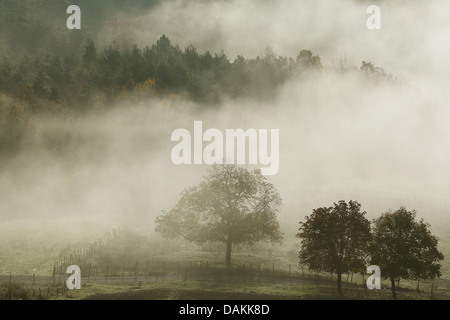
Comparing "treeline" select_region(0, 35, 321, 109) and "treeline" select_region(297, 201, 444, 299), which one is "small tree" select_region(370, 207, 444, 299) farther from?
"treeline" select_region(0, 35, 321, 109)

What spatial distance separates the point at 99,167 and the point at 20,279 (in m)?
87.7

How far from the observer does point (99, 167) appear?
417ft

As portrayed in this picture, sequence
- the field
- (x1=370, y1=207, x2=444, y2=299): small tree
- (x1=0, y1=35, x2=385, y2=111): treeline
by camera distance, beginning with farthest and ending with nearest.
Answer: (x1=0, y1=35, x2=385, y2=111): treeline < (x1=370, y1=207, x2=444, y2=299): small tree < the field

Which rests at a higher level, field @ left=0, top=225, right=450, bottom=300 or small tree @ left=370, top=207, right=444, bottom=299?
small tree @ left=370, top=207, right=444, bottom=299

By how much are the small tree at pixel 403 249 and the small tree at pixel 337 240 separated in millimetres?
1868

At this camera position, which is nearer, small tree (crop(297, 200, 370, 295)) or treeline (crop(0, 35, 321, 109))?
small tree (crop(297, 200, 370, 295))

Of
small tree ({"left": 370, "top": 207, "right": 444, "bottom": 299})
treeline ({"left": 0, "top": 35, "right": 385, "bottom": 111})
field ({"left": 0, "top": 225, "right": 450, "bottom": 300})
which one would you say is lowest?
field ({"left": 0, "top": 225, "right": 450, "bottom": 300})

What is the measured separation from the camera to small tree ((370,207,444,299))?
130 feet

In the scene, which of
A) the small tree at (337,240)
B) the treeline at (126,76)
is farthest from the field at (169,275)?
the treeline at (126,76)

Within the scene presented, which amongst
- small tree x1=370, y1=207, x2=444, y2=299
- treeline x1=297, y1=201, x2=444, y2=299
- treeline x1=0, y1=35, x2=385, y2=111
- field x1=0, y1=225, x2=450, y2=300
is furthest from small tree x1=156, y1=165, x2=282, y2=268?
treeline x1=0, y1=35, x2=385, y2=111

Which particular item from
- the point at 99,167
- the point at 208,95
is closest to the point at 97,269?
the point at 99,167

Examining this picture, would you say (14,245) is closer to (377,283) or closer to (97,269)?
(97,269)

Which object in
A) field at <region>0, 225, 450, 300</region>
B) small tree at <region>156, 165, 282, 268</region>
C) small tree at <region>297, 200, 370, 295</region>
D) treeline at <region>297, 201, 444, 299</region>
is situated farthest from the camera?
small tree at <region>156, 165, 282, 268</region>

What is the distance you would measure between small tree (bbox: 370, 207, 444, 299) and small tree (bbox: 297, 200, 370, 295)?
6.13 feet
